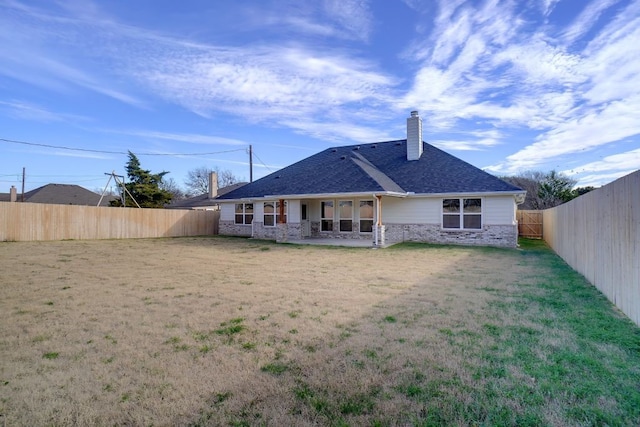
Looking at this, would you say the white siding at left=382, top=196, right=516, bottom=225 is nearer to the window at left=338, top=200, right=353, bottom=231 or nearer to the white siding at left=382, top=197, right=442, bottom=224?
the white siding at left=382, top=197, right=442, bottom=224

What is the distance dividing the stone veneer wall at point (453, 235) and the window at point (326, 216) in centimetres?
318

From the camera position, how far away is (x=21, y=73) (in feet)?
47.9

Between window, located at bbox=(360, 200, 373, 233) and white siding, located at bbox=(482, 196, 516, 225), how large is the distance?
17.3 ft

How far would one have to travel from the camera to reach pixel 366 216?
58.7 ft

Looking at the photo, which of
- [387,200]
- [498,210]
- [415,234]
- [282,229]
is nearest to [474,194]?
[498,210]

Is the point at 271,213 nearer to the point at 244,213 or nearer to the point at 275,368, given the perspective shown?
the point at 244,213

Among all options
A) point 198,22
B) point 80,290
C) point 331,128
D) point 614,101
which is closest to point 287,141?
point 331,128

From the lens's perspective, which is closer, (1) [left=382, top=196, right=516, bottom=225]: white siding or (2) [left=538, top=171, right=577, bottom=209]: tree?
(1) [left=382, top=196, right=516, bottom=225]: white siding

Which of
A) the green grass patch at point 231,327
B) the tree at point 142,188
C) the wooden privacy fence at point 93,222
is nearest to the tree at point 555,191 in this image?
the wooden privacy fence at point 93,222

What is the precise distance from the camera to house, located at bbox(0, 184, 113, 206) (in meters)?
35.2

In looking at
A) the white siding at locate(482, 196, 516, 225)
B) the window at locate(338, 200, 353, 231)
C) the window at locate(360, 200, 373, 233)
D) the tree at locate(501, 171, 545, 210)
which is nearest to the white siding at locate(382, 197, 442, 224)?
the window at locate(360, 200, 373, 233)

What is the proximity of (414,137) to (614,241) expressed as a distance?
1481cm

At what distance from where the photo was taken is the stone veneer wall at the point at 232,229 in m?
22.1

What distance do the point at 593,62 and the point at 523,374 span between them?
10.8 metres
